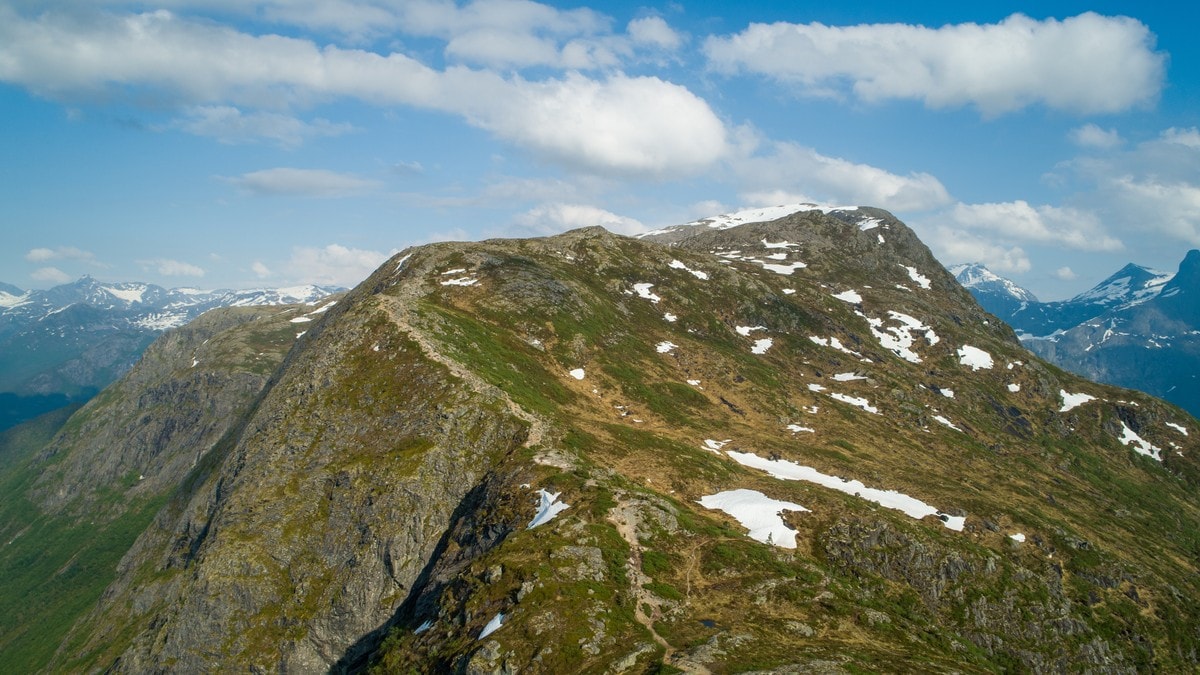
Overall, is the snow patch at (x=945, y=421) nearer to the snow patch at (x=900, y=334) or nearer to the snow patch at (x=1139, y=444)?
the snow patch at (x=900, y=334)

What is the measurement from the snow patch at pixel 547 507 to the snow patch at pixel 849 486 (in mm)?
34441

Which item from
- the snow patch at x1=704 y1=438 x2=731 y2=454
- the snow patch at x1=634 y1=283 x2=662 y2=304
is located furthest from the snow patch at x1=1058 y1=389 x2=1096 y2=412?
the snow patch at x1=704 y1=438 x2=731 y2=454

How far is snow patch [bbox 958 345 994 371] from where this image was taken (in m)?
147

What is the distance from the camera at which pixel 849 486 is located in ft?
249

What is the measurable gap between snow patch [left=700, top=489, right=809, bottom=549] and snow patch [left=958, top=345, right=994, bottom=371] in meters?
111

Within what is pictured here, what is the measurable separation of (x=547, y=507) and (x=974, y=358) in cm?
14140

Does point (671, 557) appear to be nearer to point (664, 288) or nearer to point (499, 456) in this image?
point (499, 456)

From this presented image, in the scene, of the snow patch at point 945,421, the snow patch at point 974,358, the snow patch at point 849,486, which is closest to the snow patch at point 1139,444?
the snow patch at point 974,358

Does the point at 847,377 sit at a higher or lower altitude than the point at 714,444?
higher

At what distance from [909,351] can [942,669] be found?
422ft

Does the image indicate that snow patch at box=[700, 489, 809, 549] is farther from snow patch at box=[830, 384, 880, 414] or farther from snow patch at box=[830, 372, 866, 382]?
snow patch at box=[830, 372, 866, 382]

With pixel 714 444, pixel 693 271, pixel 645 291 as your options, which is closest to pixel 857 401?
pixel 714 444

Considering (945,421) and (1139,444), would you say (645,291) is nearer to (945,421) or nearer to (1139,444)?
(945,421)

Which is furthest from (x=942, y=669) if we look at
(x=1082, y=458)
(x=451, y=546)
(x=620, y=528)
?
(x=1082, y=458)
